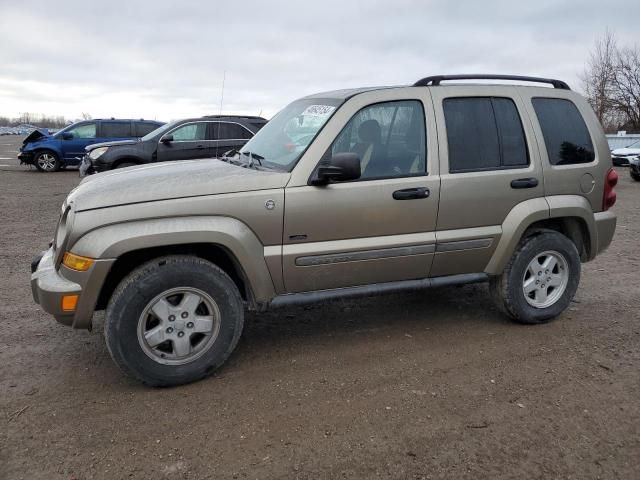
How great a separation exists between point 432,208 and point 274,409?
179 centimetres

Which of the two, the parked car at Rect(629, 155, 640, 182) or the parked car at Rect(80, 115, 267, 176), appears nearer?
the parked car at Rect(80, 115, 267, 176)

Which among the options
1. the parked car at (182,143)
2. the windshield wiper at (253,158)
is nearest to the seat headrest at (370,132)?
the windshield wiper at (253,158)

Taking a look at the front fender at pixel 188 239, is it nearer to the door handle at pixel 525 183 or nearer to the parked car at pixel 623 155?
the door handle at pixel 525 183

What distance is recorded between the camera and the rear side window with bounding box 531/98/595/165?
174 inches

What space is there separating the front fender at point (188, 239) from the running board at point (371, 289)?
5.8 inches

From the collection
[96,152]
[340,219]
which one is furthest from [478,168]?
[96,152]

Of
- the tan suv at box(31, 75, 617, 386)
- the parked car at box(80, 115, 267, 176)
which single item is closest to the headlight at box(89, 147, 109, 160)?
the parked car at box(80, 115, 267, 176)

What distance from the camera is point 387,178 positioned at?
387 cm

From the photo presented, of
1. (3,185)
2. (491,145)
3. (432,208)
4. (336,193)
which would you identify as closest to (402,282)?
(432,208)

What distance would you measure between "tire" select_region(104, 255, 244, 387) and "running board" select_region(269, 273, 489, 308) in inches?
13.9

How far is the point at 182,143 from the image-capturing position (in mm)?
11633

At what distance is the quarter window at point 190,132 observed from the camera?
1170 cm

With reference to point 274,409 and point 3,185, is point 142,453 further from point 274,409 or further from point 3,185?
point 3,185

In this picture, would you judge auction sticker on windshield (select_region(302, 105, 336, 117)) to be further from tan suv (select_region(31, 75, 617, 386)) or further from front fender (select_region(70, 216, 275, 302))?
front fender (select_region(70, 216, 275, 302))
